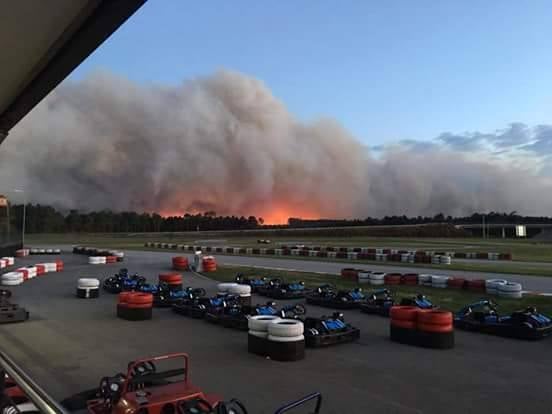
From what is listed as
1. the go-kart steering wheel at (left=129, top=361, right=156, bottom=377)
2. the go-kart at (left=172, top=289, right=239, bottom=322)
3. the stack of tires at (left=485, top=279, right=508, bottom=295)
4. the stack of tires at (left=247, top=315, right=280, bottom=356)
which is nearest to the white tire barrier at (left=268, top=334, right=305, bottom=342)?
the stack of tires at (left=247, top=315, right=280, bottom=356)

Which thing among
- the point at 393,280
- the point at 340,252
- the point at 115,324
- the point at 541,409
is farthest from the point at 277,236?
the point at 541,409

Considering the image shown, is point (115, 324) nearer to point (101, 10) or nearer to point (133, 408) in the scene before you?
point (133, 408)

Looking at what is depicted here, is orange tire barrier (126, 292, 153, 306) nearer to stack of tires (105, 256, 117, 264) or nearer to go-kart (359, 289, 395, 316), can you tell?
go-kart (359, 289, 395, 316)

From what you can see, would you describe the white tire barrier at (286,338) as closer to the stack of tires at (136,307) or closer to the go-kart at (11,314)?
the stack of tires at (136,307)

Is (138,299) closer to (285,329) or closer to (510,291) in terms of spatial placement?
(285,329)

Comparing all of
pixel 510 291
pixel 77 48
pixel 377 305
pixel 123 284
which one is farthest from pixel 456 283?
pixel 77 48

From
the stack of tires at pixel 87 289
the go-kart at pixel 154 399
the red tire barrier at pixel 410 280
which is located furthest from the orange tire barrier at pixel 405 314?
the stack of tires at pixel 87 289
